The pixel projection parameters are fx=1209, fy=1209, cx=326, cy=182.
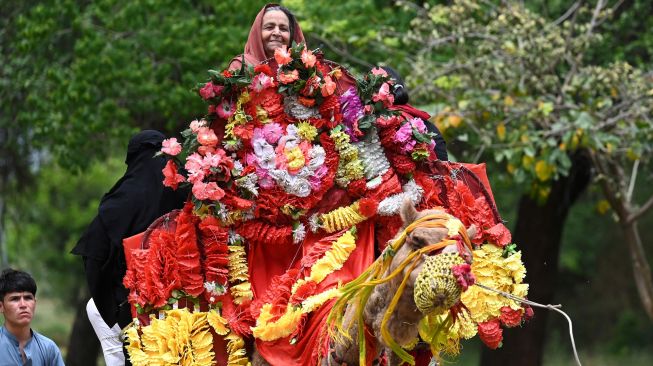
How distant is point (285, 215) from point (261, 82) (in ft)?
2.30

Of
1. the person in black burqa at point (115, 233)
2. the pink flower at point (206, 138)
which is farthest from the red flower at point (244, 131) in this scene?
the person in black burqa at point (115, 233)

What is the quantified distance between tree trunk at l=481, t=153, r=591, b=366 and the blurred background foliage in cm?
6

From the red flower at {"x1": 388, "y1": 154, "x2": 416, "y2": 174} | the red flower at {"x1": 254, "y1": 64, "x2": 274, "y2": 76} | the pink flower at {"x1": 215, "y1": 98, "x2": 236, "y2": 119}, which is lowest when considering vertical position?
the red flower at {"x1": 388, "y1": 154, "x2": 416, "y2": 174}

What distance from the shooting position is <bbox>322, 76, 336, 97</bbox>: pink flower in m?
6.29

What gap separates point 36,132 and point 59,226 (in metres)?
13.0

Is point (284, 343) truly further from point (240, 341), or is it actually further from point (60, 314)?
point (60, 314)

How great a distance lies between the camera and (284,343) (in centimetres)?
584

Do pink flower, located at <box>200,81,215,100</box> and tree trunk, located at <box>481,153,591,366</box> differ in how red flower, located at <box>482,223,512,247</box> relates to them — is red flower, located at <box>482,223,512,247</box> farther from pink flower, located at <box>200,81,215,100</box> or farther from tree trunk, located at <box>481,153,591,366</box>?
tree trunk, located at <box>481,153,591,366</box>

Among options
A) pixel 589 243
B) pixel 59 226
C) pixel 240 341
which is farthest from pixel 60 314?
pixel 240 341

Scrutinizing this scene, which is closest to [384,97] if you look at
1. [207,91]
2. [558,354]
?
[207,91]

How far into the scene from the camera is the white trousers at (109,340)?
24.7 feet

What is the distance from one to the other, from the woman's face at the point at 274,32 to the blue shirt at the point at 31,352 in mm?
2113

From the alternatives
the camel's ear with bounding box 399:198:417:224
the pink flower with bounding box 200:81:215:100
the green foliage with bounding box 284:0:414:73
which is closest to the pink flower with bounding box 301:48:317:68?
the pink flower with bounding box 200:81:215:100

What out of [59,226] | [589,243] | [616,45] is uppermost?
[616,45]
